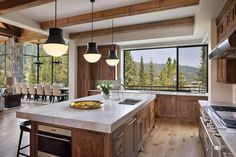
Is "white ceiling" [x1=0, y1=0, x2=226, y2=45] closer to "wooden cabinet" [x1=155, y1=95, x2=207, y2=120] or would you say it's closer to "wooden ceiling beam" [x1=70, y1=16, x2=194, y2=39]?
"wooden ceiling beam" [x1=70, y1=16, x2=194, y2=39]

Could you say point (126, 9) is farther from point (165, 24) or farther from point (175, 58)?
point (175, 58)

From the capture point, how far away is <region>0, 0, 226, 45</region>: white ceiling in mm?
3400

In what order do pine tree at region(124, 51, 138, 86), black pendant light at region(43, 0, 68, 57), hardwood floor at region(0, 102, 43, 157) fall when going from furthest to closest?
pine tree at region(124, 51, 138, 86), hardwood floor at region(0, 102, 43, 157), black pendant light at region(43, 0, 68, 57)

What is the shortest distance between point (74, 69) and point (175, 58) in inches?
156

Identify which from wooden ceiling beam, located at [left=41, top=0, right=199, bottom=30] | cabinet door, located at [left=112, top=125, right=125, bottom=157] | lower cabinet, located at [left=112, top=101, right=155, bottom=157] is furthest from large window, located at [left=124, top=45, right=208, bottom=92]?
cabinet door, located at [left=112, top=125, right=125, bottom=157]

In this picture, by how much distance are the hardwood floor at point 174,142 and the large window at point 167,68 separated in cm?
170

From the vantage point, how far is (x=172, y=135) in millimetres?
4160

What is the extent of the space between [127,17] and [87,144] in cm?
379

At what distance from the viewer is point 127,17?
4.75 meters

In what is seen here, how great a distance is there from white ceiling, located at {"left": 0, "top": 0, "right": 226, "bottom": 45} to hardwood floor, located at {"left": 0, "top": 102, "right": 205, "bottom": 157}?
2.71 metres

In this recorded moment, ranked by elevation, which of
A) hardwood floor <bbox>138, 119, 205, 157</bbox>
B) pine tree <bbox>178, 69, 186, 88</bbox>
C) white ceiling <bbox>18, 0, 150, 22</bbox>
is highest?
white ceiling <bbox>18, 0, 150, 22</bbox>

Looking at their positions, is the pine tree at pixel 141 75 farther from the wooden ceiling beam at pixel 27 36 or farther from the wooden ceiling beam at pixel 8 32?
the wooden ceiling beam at pixel 8 32

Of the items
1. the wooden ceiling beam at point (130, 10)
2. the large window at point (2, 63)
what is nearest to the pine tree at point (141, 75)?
the wooden ceiling beam at point (130, 10)

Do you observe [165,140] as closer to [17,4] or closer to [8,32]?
[17,4]
